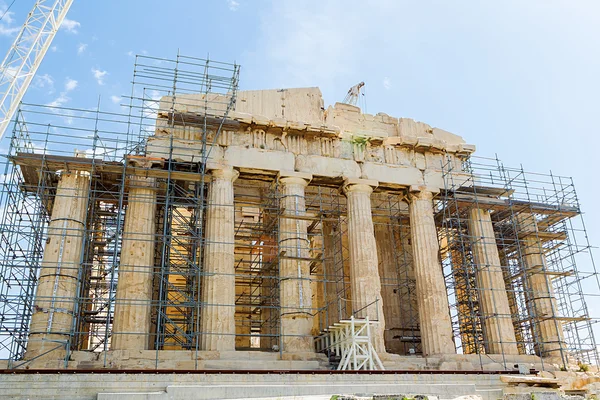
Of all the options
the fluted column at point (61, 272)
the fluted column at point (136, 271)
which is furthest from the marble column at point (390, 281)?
the fluted column at point (61, 272)

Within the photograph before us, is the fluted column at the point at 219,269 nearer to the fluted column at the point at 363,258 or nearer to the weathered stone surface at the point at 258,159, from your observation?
the weathered stone surface at the point at 258,159

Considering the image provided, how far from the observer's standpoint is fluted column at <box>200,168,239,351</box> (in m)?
22.6

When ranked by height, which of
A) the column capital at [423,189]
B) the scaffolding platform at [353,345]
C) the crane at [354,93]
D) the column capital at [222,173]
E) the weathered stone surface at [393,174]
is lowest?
the scaffolding platform at [353,345]

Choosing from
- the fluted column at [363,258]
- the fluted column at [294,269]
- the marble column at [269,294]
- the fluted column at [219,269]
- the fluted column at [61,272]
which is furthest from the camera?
the marble column at [269,294]

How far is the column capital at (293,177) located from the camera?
2652cm

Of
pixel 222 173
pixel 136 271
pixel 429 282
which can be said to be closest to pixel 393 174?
pixel 429 282

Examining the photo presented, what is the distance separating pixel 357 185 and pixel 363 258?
352cm

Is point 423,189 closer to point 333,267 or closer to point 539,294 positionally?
point 333,267

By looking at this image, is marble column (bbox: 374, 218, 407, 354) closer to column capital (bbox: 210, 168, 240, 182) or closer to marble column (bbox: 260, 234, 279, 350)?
marble column (bbox: 260, 234, 279, 350)

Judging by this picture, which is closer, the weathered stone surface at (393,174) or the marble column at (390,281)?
the weathered stone surface at (393,174)

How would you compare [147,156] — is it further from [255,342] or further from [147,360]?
[255,342]

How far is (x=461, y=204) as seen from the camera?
2980 cm

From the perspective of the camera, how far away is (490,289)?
27.5 metres

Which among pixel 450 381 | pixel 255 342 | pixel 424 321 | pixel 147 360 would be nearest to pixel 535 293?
pixel 424 321
